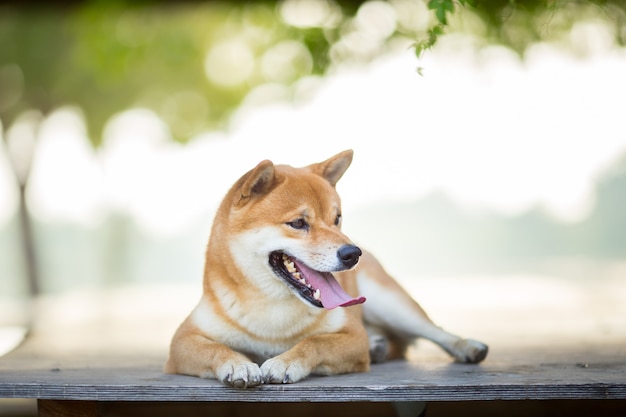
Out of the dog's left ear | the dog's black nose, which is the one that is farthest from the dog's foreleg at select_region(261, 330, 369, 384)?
the dog's left ear

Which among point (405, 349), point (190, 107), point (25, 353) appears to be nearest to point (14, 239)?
point (190, 107)

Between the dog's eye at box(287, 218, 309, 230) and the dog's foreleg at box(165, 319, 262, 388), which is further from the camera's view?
the dog's eye at box(287, 218, 309, 230)

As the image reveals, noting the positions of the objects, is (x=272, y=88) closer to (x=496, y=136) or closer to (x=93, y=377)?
(x=496, y=136)

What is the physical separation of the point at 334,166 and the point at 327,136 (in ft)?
29.3

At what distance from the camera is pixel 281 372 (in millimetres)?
3148

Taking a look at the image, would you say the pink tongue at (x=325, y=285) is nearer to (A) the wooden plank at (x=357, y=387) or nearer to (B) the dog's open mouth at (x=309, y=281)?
(B) the dog's open mouth at (x=309, y=281)

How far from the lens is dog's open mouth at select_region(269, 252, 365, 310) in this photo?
10.6 ft

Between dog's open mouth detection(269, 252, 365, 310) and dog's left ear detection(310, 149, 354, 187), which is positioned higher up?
dog's left ear detection(310, 149, 354, 187)

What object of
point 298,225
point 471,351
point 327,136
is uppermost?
point 327,136

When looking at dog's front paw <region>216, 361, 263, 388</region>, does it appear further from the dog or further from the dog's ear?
the dog's ear

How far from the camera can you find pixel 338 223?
356 cm

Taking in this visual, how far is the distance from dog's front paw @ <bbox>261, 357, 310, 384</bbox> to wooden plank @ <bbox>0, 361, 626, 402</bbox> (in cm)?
4

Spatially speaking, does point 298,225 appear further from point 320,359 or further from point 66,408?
point 66,408

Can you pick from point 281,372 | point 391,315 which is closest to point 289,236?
point 281,372
